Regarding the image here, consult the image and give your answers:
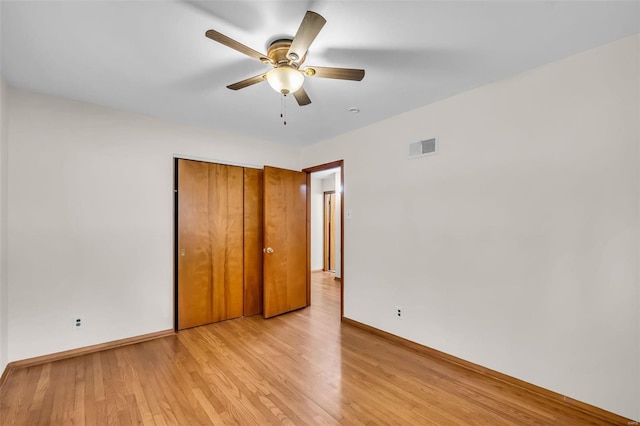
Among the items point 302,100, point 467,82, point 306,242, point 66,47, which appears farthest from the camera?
point 306,242

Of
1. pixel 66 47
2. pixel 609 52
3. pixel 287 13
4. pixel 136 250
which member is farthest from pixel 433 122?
pixel 136 250

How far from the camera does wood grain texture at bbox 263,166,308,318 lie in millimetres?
3857

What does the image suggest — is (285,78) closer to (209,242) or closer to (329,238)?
(209,242)

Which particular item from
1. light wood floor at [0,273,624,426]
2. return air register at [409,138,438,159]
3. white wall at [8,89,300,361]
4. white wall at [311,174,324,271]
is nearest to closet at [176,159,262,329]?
white wall at [8,89,300,361]

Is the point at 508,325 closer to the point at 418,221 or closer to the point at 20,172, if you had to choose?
the point at 418,221

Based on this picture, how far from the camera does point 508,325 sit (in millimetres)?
2275

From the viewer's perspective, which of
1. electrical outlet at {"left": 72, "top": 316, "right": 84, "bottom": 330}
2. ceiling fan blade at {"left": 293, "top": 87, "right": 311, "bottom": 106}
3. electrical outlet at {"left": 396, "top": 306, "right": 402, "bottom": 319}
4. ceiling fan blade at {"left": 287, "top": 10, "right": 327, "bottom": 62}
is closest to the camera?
ceiling fan blade at {"left": 287, "top": 10, "right": 327, "bottom": 62}

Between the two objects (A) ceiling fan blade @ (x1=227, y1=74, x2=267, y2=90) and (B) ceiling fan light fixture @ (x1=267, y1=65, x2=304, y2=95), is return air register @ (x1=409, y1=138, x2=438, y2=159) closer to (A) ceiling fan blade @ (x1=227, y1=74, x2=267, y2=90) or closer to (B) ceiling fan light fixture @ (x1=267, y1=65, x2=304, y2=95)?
(B) ceiling fan light fixture @ (x1=267, y1=65, x2=304, y2=95)

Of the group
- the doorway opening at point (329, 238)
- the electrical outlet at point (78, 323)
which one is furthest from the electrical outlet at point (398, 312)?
the doorway opening at point (329, 238)

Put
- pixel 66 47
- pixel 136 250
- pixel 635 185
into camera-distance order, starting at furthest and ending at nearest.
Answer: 1. pixel 136 250
2. pixel 66 47
3. pixel 635 185

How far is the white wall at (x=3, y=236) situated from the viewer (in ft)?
7.44

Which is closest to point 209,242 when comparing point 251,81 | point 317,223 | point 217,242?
point 217,242

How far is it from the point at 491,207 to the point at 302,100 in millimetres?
1892

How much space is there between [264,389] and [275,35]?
8.59 feet
